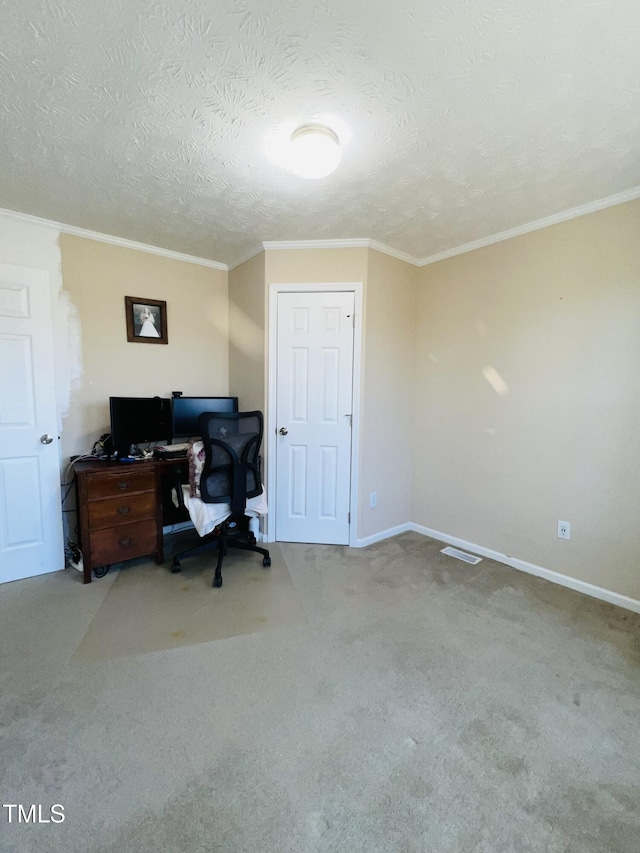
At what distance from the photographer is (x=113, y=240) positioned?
293 cm

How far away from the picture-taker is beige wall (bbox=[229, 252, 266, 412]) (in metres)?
3.10

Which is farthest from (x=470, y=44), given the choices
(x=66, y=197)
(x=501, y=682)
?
(x=501, y=682)

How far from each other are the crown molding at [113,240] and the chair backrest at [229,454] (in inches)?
67.9

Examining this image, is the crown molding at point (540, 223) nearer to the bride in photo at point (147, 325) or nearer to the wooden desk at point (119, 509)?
the bride in photo at point (147, 325)

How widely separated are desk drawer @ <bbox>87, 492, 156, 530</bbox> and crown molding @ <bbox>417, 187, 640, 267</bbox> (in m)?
3.08

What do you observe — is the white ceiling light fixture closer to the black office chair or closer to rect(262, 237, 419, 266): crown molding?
rect(262, 237, 419, 266): crown molding

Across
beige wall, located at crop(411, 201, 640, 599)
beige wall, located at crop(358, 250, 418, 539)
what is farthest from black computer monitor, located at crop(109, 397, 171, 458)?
beige wall, located at crop(411, 201, 640, 599)

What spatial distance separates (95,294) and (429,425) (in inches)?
118

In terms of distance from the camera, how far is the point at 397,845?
1.08 meters

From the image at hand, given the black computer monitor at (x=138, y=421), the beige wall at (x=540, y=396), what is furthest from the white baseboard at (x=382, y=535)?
the black computer monitor at (x=138, y=421)

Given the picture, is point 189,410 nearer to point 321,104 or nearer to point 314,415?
point 314,415

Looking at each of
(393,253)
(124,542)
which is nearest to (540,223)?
(393,253)

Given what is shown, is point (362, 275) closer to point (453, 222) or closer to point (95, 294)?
point (453, 222)

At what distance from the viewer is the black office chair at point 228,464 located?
2.46 meters
